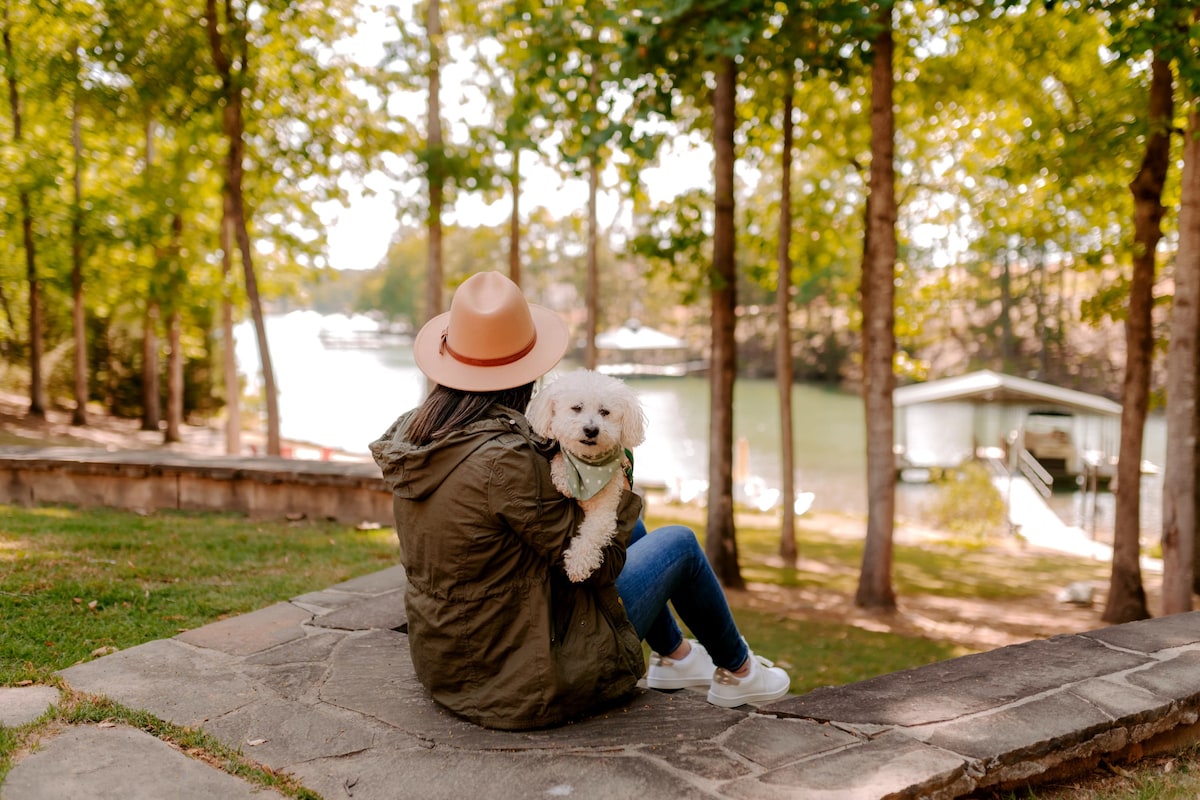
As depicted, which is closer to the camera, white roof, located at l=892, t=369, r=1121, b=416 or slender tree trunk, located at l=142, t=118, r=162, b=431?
slender tree trunk, located at l=142, t=118, r=162, b=431

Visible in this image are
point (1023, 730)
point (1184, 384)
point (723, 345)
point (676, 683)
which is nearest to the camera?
point (1023, 730)

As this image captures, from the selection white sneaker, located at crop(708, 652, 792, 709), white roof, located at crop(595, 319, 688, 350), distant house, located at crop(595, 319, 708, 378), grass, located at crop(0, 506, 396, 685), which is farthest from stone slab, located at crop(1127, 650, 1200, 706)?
distant house, located at crop(595, 319, 708, 378)

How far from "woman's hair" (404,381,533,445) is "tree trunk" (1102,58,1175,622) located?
6.19m

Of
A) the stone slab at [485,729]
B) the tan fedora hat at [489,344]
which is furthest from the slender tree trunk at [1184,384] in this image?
the tan fedora hat at [489,344]

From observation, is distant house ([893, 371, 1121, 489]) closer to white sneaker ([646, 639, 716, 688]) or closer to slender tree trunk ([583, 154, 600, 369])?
slender tree trunk ([583, 154, 600, 369])

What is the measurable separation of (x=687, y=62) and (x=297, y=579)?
4414 millimetres

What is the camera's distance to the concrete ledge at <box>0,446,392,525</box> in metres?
6.57

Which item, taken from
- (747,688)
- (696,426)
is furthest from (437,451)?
(696,426)

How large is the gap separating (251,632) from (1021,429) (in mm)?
21459

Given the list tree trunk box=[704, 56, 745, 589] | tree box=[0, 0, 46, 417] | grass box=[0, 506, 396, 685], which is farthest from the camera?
tree box=[0, 0, 46, 417]

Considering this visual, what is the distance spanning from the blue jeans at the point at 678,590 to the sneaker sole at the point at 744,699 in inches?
4.2

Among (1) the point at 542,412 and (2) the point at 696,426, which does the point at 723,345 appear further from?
(2) the point at 696,426

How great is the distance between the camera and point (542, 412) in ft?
8.66

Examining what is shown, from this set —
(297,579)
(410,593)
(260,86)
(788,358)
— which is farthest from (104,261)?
(410,593)
